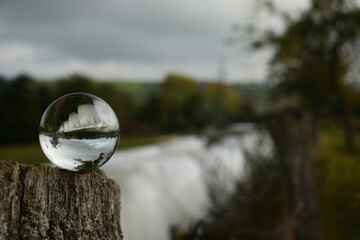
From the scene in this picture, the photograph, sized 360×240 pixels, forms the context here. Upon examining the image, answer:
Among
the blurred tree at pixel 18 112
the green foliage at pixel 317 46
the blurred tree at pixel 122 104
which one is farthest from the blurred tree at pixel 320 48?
the blurred tree at pixel 122 104

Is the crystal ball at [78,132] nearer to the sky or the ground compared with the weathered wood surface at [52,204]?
nearer to the sky

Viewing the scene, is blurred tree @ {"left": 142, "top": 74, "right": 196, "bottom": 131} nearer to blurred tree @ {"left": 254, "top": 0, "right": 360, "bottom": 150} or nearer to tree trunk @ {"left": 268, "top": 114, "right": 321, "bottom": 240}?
blurred tree @ {"left": 254, "top": 0, "right": 360, "bottom": 150}

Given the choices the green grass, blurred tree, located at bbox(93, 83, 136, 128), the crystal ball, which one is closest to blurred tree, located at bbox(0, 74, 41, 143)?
the green grass

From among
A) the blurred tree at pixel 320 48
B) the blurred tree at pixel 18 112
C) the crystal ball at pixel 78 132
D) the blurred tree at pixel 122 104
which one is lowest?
the crystal ball at pixel 78 132

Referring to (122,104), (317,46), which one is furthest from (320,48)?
(122,104)

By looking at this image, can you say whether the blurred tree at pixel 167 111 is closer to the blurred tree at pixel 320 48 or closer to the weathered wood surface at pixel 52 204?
the blurred tree at pixel 320 48

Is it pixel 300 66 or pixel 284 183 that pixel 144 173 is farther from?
pixel 284 183

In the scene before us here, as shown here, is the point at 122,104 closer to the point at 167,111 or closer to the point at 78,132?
the point at 167,111
